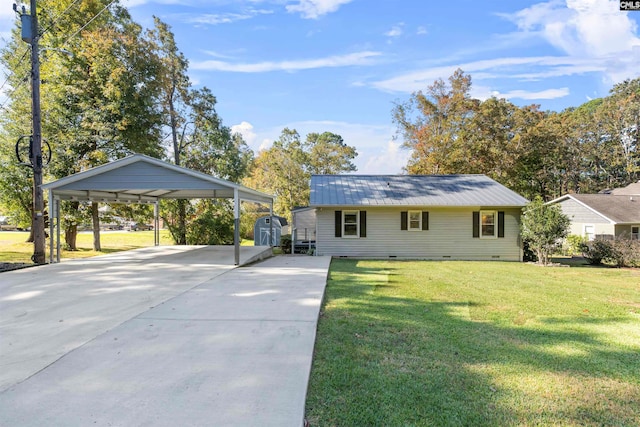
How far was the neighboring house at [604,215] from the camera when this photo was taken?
60.9 feet

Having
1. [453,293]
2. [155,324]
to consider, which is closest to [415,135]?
[453,293]

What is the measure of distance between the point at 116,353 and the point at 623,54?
28832 millimetres

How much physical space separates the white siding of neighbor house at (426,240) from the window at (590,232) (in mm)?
9647

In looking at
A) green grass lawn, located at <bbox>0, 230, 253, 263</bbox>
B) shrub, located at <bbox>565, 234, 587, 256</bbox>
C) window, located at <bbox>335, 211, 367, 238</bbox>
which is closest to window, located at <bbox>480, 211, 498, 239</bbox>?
window, located at <bbox>335, 211, 367, 238</bbox>

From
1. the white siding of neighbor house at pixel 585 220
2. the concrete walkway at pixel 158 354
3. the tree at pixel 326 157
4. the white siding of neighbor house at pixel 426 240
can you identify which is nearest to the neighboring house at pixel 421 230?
the white siding of neighbor house at pixel 426 240

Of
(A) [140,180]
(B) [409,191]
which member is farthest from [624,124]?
(A) [140,180]

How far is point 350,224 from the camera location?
13.9m

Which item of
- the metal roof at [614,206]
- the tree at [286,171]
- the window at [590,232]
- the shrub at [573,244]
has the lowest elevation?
the shrub at [573,244]

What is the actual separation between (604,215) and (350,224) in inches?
591

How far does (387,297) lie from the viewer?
636cm

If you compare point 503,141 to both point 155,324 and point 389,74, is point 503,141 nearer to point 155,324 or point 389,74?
point 389,74

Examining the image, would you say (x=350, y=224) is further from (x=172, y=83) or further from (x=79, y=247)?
(x=79, y=247)

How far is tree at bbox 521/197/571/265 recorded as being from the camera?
11867 mm

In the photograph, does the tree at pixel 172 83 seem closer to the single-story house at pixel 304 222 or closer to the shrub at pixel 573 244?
the single-story house at pixel 304 222
